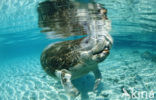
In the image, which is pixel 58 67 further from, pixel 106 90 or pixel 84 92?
pixel 106 90

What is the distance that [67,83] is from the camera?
5.38 m

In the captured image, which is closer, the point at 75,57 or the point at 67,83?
the point at 67,83

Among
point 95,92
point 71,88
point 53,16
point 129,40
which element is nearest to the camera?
point 71,88

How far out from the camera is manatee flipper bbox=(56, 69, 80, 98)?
5.27 m

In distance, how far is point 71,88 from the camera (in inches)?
207

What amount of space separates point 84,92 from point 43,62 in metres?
2.87

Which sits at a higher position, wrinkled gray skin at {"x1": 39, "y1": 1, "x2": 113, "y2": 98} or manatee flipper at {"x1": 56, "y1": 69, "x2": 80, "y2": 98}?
wrinkled gray skin at {"x1": 39, "y1": 1, "x2": 113, "y2": 98}

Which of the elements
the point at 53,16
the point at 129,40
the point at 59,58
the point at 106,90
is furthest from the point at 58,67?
the point at 129,40

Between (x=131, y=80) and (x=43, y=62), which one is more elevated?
(x=43, y=62)

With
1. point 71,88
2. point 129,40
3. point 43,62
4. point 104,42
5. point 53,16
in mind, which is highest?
point 53,16

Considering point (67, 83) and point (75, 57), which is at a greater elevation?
point (75, 57)

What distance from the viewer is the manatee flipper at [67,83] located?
527cm

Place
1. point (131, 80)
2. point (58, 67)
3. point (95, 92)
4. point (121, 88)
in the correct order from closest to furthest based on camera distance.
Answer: point (58, 67), point (95, 92), point (121, 88), point (131, 80)

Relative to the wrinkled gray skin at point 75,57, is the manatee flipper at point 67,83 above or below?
below
